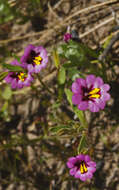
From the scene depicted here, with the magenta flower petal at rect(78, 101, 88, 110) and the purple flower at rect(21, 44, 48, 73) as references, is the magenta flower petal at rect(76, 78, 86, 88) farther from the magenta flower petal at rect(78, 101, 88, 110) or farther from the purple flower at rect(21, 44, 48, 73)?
the purple flower at rect(21, 44, 48, 73)

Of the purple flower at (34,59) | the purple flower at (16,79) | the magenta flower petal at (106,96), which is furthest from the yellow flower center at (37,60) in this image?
the magenta flower petal at (106,96)

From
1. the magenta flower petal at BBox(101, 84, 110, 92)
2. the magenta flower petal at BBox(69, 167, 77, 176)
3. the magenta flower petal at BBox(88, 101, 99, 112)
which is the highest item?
the magenta flower petal at BBox(101, 84, 110, 92)

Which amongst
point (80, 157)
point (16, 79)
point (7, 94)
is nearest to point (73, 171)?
point (80, 157)

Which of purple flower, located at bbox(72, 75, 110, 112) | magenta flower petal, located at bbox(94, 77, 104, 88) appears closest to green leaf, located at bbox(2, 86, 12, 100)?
purple flower, located at bbox(72, 75, 110, 112)

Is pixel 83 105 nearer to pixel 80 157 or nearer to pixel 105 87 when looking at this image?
pixel 105 87

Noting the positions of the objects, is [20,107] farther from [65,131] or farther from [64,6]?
[64,6]

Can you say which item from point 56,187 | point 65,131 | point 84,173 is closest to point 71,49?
point 65,131

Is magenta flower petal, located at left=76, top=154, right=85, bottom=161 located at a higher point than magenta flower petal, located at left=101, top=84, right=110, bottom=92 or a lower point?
lower
